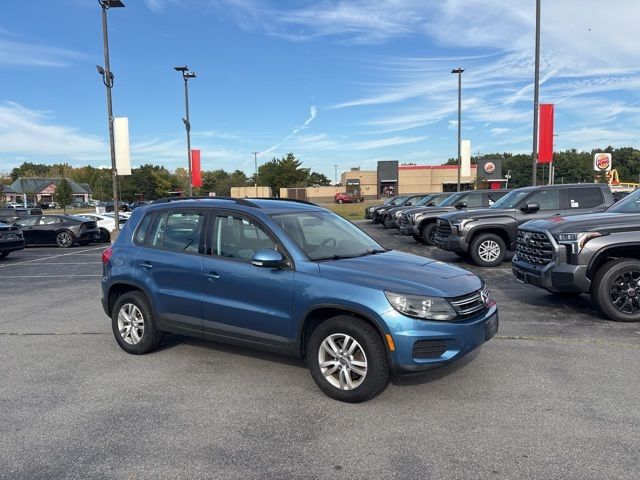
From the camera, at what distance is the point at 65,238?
65.3ft

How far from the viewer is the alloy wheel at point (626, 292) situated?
6.66 m

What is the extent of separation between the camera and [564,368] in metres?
5.02

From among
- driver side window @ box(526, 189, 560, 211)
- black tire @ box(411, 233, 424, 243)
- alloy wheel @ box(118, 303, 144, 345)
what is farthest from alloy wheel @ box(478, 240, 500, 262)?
alloy wheel @ box(118, 303, 144, 345)

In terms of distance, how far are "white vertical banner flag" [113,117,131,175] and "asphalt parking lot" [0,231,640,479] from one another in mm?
16470

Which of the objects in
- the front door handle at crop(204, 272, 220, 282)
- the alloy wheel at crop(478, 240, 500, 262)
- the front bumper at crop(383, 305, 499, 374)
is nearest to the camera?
the front bumper at crop(383, 305, 499, 374)

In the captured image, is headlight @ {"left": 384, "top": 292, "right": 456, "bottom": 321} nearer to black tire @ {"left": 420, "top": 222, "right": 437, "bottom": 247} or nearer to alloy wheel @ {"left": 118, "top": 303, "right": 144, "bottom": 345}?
alloy wheel @ {"left": 118, "top": 303, "right": 144, "bottom": 345}


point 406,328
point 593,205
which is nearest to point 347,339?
point 406,328

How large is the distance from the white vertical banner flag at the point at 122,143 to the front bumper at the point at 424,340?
65.6 ft

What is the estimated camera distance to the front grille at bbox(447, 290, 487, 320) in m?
4.14

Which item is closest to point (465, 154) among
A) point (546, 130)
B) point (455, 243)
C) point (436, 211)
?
point (546, 130)

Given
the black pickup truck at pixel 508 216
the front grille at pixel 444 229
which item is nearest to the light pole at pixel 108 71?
the front grille at pixel 444 229

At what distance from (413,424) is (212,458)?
4.83ft

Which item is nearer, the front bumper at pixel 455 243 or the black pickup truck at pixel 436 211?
the front bumper at pixel 455 243

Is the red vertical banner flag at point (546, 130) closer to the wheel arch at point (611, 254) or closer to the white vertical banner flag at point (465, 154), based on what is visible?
the white vertical banner flag at point (465, 154)
